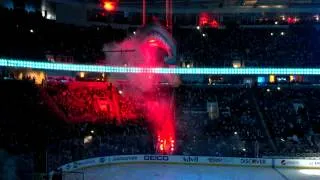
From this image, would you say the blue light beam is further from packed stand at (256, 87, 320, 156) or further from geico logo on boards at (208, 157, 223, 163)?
geico logo on boards at (208, 157, 223, 163)

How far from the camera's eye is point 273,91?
43875mm

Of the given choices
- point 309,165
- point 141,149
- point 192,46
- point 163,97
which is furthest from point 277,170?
point 192,46

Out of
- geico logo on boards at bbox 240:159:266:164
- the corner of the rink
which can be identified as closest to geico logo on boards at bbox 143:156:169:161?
the corner of the rink

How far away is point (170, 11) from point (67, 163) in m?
25.7

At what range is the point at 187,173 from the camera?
1096 inches

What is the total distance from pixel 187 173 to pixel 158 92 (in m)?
15.7

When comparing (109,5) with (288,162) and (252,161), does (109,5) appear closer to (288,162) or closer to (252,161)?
(252,161)

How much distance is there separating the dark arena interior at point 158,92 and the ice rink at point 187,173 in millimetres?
101

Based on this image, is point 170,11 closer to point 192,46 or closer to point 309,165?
point 192,46

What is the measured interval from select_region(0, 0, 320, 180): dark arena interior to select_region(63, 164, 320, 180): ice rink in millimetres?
101

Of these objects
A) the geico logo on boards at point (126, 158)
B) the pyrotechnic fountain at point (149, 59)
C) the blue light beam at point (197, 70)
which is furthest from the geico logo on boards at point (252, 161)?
the blue light beam at point (197, 70)

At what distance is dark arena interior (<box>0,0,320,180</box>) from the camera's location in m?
29.1

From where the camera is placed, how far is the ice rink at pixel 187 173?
2622 centimetres

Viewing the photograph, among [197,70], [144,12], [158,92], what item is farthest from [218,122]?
[144,12]
